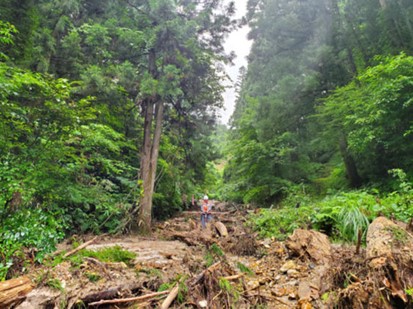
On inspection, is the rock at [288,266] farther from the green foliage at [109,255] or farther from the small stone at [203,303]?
the green foliage at [109,255]

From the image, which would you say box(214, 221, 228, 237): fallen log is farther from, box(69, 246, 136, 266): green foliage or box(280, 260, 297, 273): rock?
box(69, 246, 136, 266): green foliage

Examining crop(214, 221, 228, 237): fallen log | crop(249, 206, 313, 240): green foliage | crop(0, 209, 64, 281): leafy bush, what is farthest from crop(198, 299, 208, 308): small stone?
crop(214, 221, 228, 237): fallen log

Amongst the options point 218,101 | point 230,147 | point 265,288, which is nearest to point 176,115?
point 218,101

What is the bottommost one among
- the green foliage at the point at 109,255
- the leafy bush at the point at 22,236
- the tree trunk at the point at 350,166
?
the green foliage at the point at 109,255

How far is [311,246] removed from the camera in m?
5.11

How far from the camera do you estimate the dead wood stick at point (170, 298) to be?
319cm

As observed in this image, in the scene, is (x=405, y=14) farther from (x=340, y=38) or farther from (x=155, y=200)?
(x=155, y=200)

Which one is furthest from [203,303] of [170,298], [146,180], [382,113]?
[382,113]

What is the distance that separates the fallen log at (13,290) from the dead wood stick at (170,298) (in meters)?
1.78

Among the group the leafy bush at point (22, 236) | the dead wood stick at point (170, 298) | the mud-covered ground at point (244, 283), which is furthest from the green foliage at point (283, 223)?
the leafy bush at point (22, 236)

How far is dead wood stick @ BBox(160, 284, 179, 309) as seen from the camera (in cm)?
319

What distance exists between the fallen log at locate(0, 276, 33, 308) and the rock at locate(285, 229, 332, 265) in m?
4.67

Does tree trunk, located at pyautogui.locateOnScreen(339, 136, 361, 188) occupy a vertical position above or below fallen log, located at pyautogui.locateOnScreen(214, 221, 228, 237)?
above

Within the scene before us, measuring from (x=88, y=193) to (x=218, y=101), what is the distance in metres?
8.27
